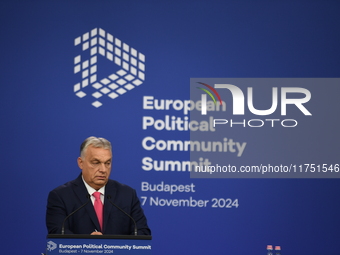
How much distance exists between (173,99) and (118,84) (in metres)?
0.60

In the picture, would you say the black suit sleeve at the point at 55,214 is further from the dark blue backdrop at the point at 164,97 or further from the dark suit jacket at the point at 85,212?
the dark blue backdrop at the point at 164,97

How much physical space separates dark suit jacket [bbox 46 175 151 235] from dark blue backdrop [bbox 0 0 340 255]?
203cm

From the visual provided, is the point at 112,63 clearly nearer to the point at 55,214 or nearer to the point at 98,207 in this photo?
the point at 98,207

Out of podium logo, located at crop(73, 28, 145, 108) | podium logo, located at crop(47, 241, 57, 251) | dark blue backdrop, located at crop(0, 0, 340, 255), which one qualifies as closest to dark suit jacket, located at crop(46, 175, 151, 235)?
podium logo, located at crop(47, 241, 57, 251)

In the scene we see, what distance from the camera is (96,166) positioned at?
345 centimetres

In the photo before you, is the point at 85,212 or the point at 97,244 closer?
the point at 97,244

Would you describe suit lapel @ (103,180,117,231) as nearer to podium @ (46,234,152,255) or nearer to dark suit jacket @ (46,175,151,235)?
dark suit jacket @ (46,175,151,235)

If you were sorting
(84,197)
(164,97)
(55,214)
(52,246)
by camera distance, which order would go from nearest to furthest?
1. (52,246)
2. (55,214)
3. (84,197)
4. (164,97)

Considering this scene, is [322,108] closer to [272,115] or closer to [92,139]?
[272,115]

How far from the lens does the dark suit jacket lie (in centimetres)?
332

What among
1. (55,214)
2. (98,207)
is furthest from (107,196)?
(55,214)

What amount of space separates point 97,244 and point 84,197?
725 mm

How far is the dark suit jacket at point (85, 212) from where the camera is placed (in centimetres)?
332

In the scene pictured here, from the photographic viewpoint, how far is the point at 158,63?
5.54m
